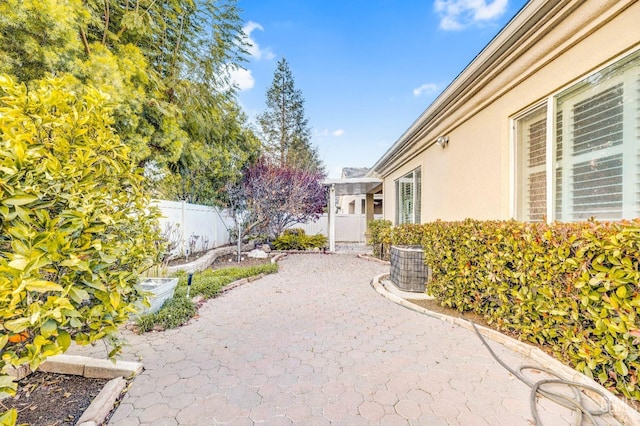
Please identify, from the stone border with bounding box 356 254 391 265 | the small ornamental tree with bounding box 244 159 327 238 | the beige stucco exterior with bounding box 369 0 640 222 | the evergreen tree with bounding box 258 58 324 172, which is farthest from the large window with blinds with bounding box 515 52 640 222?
the evergreen tree with bounding box 258 58 324 172

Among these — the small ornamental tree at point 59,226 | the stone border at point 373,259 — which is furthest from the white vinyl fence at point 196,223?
the stone border at point 373,259

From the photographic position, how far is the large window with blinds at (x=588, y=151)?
105 inches

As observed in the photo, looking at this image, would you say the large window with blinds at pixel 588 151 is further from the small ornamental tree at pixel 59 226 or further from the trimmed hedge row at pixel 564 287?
the small ornamental tree at pixel 59 226

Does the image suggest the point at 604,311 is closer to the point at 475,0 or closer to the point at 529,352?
the point at 529,352

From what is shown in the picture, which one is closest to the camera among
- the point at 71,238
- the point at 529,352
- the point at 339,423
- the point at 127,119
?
the point at 71,238

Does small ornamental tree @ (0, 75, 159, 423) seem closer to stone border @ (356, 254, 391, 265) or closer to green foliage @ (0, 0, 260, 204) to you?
green foliage @ (0, 0, 260, 204)

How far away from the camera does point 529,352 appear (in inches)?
122

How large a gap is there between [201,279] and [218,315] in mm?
1982

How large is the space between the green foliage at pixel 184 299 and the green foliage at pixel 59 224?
143cm

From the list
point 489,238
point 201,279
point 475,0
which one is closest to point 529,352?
point 489,238

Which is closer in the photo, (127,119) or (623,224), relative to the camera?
(623,224)

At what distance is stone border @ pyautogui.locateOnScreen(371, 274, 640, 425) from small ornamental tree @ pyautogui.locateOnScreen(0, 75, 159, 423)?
12.4 feet

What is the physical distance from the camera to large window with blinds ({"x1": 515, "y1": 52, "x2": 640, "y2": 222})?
267cm

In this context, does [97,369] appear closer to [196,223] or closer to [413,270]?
[413,270]
